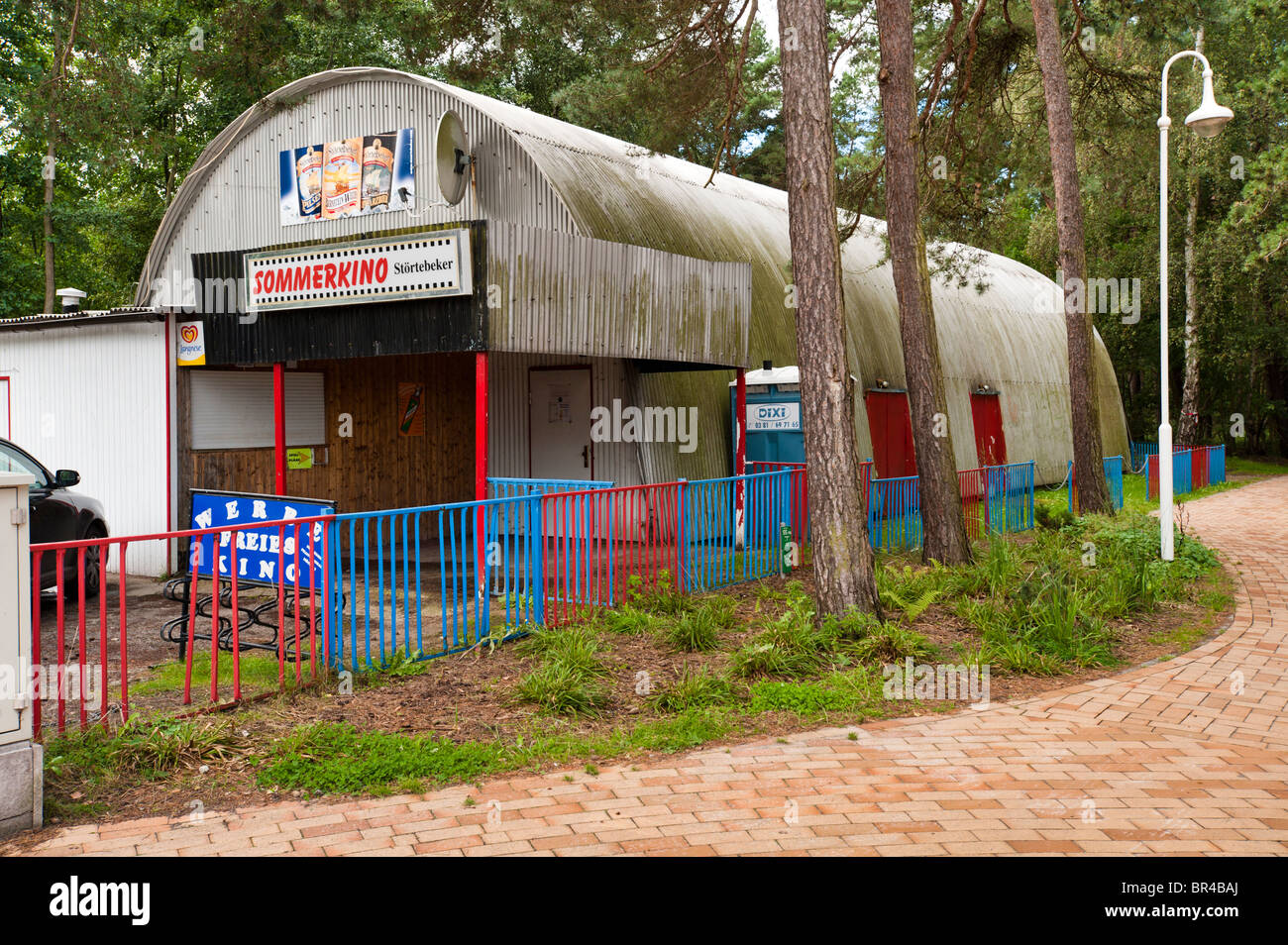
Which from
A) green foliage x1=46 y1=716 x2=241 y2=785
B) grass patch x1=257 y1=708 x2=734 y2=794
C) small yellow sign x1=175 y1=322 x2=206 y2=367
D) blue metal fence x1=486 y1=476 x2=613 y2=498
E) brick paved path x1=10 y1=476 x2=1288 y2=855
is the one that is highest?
small yellow sign x1=175 y1=322 x2=206 y2=367

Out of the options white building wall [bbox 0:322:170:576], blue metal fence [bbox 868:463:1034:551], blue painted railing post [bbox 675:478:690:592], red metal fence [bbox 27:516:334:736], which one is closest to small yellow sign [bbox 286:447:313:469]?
white building wall [bbox 0:322:170:576]

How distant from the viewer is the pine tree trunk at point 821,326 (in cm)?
906

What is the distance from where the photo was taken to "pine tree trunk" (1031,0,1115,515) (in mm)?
15766

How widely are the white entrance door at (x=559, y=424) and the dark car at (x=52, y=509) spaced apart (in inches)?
254

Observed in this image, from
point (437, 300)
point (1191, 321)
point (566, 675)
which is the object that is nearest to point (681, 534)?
point (437, 300)

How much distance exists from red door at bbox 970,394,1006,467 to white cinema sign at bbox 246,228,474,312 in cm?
1525

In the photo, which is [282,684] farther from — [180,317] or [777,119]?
[777,119]

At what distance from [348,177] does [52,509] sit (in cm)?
658

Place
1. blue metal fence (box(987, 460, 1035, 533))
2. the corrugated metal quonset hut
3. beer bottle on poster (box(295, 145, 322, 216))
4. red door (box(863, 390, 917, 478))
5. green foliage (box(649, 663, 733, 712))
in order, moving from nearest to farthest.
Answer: green foliage (box(649, 663, 733, 712)) < the corrugated metal quonset hut < beer bottle on poster (box(295, 145, 322, 216)) < blue metal fence (box(987, 460, 1035, 533)) < red door (box(863, 390, 917, 478))

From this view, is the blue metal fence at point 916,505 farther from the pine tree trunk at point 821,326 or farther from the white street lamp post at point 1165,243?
the pine tree trunk at point 821,326

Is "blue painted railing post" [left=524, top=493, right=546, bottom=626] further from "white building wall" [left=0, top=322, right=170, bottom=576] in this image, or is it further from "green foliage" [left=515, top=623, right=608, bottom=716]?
"white building wall" [left=0, top=322, right=170, bottom=576]

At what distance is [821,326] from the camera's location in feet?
30.2

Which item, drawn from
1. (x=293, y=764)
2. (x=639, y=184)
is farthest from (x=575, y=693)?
(x=639, y=184)

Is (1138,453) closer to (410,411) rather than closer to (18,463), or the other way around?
(410,411)
